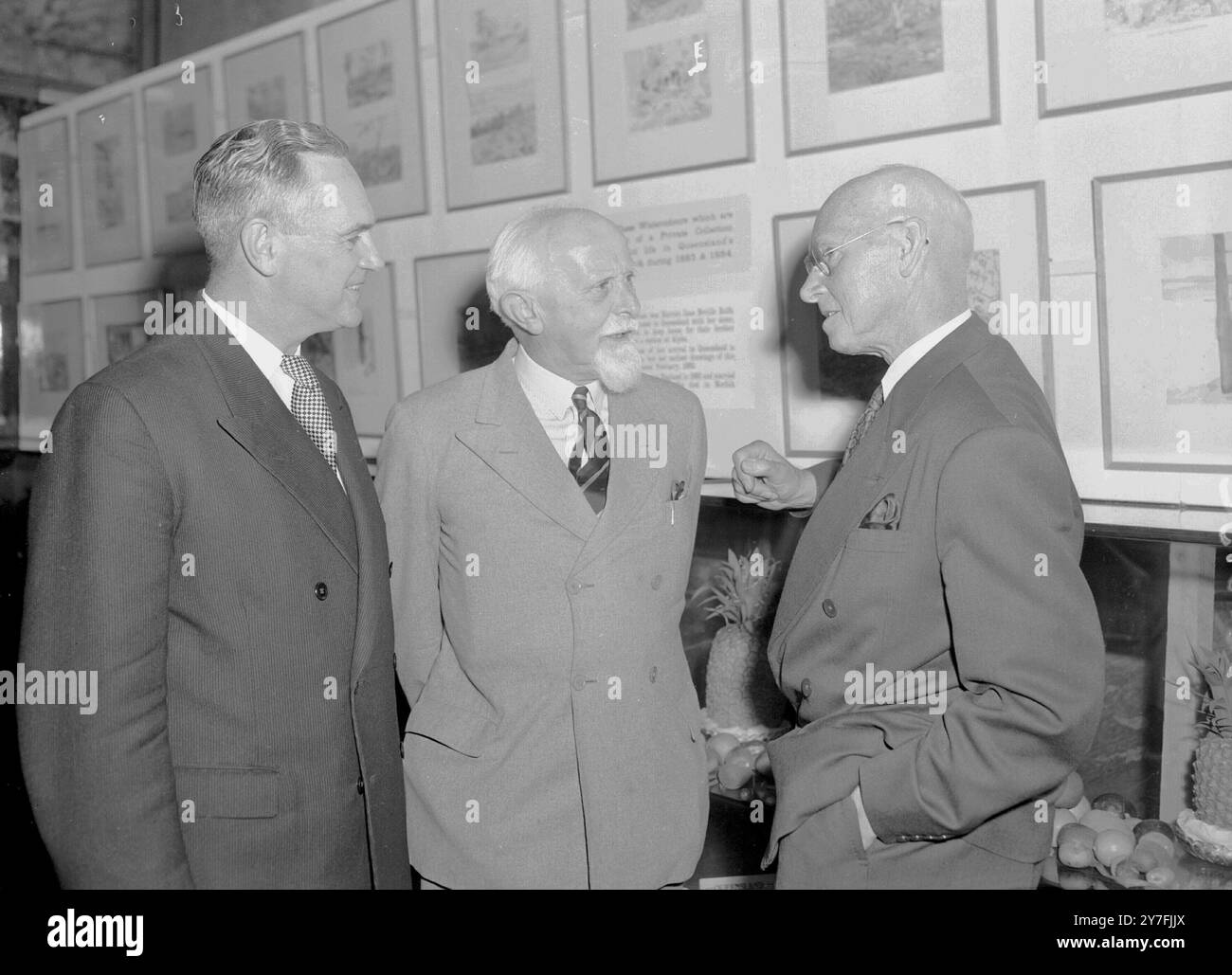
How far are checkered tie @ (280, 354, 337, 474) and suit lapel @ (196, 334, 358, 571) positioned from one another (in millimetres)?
52

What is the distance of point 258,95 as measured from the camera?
3.76 meters

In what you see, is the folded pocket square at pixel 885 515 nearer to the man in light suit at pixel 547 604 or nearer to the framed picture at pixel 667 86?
the man in light suit at pixel 547 604

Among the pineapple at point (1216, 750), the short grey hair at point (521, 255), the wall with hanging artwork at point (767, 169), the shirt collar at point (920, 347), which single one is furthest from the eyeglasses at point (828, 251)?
the pineapple at point (1216, 750)

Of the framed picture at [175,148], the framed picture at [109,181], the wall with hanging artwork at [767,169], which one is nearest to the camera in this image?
the wall with hanging artwork at [767,169]

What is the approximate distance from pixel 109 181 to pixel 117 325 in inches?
22.1

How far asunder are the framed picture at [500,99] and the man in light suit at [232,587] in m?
1.36

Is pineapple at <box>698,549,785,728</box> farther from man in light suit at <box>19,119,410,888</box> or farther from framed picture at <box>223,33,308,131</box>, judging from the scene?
framed picture at <box>223,33,308,131</box>

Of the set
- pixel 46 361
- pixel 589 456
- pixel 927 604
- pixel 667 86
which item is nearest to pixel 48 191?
pixel 46 361

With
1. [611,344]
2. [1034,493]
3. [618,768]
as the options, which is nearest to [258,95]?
[611,344]

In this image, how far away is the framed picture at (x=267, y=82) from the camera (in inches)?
143

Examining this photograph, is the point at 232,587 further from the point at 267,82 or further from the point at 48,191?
the point at 48,191

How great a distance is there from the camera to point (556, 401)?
211 centimetres

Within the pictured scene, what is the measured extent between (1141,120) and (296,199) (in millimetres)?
1531

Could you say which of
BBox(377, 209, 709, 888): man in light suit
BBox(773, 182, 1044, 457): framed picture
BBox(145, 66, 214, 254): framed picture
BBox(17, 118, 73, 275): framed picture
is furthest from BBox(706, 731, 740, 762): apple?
BBox(17, 118, 73, 275): framed picture
